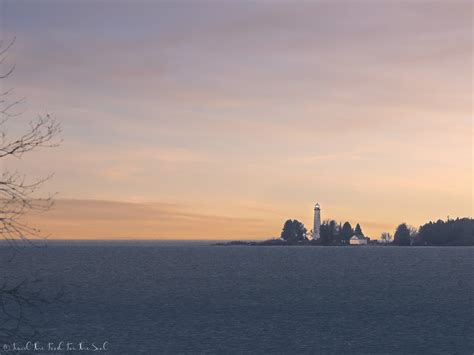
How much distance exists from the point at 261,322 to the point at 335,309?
11.0m

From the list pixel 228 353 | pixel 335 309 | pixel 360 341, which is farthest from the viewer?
pixel 335 309

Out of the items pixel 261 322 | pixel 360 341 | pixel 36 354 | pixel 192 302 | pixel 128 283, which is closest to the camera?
pixel 36 354

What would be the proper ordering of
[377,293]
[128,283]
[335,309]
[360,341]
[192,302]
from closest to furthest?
[360,341] < [335,309] < [192,302] < [377,293] < [128,283]

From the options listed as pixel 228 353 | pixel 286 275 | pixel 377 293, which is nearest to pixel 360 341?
pixel 228 353

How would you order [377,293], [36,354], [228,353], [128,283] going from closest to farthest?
[36,354] → [228,353] → [377,293] → [128,283]

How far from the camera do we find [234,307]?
60906 millimetres

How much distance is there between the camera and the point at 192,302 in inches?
2552

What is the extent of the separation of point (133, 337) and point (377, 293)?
127 ft

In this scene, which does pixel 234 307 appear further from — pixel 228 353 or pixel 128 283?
pixel 128 283

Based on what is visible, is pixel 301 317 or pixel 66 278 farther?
pixel 66 278

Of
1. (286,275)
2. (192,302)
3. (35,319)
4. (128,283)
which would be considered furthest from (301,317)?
(286,275)

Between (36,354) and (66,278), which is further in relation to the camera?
(66,278)

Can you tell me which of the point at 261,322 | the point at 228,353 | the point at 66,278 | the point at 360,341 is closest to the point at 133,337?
the point at 228,353

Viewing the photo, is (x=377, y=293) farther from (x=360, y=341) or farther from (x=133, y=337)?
(x=133, y=337)
